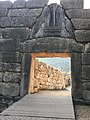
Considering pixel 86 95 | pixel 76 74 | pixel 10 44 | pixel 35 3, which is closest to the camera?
pixel 86 95

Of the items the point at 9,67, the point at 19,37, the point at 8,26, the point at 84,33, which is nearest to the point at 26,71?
the point at 9,67

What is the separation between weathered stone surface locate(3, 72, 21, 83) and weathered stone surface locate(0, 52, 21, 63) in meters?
0.38

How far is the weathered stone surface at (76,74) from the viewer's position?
5.67 m

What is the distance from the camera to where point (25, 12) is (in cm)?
647

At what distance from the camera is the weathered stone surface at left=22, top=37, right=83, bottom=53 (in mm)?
5848

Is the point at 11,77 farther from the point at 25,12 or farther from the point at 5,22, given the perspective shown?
the point at 25,12

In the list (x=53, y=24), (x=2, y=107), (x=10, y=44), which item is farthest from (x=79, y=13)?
(x=2, y=107)

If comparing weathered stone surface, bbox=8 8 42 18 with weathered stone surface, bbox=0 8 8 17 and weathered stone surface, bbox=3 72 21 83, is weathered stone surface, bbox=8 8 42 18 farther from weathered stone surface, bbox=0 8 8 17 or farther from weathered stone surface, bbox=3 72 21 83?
weathered stone surface, bbox=3 72 21 83

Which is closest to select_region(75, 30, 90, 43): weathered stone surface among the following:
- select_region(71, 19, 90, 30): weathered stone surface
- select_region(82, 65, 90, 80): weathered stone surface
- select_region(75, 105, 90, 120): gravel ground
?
select_region(71, 19, 90, 30): weathered stone surface

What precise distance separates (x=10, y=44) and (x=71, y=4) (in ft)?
7.03

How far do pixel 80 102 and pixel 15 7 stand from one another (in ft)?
11.3

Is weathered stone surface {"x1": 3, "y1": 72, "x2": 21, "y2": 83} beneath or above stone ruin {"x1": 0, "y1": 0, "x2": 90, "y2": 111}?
beneath

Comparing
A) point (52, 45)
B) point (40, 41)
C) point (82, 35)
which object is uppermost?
point (82, 35)

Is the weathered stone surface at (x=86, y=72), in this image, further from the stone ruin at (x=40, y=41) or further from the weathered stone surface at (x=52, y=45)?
the weathered stone surface at (x=52, y=45)
